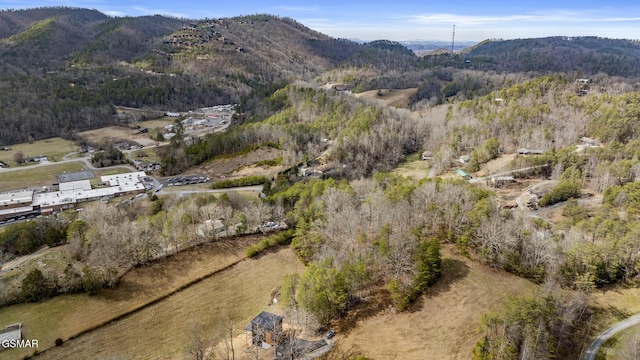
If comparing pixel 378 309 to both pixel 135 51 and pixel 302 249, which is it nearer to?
pixel 302 249

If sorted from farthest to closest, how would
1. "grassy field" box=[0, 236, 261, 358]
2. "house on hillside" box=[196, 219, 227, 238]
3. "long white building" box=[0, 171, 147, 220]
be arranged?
1. "long white building" box=[0, 171, 147, 220]
2. "house on hillside" box=[196, 219, 227, 238]
3. "grassy field" box=[0, 236, 261, 358]

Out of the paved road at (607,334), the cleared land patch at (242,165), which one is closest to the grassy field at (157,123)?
the cleared land patch at (242,165)

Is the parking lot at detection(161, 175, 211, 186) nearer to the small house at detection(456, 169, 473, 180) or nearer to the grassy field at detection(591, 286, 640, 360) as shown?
the small house at detection(456, 169, 473, 180)

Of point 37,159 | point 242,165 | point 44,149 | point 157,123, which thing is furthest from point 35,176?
point 157,123

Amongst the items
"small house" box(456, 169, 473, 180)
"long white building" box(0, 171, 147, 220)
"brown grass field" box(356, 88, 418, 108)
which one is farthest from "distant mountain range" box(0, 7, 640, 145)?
"small house" box(456, 169, 473, 180)

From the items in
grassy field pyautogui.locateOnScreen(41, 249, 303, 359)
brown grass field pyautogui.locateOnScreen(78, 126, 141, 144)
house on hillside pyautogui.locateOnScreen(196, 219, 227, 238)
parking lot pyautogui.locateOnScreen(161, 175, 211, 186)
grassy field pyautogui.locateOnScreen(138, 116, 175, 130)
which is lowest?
grassy field pyautogui.locateOnScreen(41, 249, 303, 359)

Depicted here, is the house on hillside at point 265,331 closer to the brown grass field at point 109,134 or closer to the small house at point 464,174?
the small house at point 464,174

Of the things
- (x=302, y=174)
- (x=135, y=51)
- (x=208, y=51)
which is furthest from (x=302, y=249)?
(x=135, y=51)

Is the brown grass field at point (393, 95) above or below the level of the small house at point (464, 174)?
above
